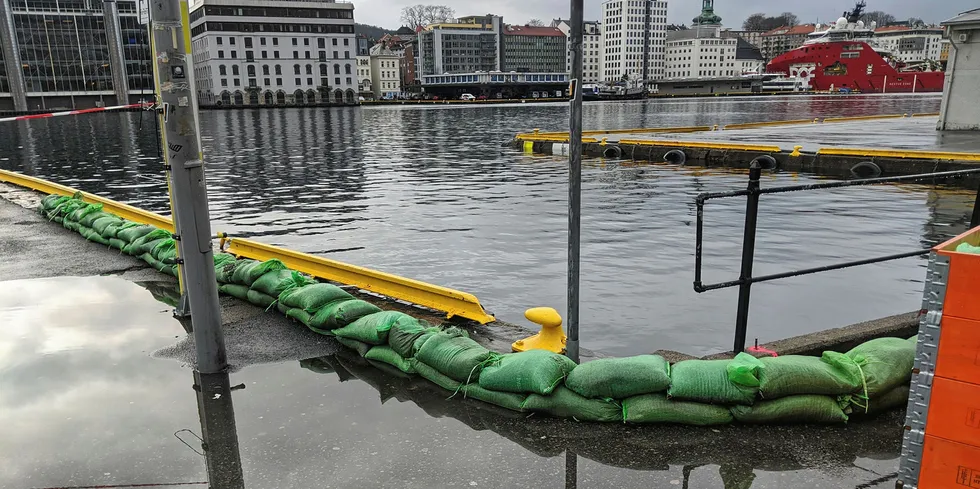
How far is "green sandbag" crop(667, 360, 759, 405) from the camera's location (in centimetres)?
374

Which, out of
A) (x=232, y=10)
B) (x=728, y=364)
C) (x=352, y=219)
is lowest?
(x=352, y=219)

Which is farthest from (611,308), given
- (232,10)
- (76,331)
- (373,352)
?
(232,10)

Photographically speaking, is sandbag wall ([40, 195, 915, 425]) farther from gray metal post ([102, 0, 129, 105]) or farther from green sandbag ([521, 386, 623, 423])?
gray metal post ([102, 0, 129, 105])

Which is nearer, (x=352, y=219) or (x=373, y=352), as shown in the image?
(x=373, y=352)

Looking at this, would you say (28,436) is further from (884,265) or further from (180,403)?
(884,265)

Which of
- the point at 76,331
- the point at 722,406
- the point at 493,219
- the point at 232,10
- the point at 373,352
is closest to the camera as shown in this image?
the point at 722,406

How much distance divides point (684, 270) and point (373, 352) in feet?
17.1

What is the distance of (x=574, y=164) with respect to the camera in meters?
3.97

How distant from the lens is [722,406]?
3787 mm

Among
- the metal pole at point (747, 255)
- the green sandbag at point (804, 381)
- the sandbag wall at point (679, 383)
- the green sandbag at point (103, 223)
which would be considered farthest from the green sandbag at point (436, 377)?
the green sandbag at point (103, 223)

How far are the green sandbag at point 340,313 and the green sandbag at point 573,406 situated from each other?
177 cm

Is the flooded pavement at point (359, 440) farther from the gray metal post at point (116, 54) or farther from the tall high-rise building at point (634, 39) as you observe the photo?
the tall high-rise building at point (634, 39)

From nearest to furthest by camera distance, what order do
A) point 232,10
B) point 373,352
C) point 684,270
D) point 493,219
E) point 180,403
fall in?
point 180,403 → point 373,352 → point 684,270 → point 493,219 → point 232,10

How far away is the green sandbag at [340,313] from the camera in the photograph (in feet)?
16.9
